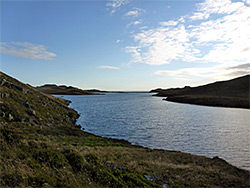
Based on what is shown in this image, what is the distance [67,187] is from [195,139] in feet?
99.6

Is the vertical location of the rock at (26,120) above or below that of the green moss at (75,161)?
below

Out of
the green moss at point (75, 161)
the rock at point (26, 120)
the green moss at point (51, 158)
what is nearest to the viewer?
the green moss at point (51, 158)

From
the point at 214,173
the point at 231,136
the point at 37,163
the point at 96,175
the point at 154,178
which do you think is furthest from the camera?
the point at 231,136

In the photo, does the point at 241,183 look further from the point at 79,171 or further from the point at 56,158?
the point at 56,158

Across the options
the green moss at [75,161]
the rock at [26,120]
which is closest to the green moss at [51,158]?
the green moss at [75,161]

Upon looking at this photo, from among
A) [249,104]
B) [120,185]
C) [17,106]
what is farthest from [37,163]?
[249,104]

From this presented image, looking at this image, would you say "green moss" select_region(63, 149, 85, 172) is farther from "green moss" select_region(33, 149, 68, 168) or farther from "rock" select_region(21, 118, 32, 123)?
"rock" select_region(21, 118, 32, 123)

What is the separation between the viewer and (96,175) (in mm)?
10203

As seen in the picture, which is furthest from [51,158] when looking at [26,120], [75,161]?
[26,120]

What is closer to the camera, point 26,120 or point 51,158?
point 51,158

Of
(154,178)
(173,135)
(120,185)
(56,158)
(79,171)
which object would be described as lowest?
(173,135)

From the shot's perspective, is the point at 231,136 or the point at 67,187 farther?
the point at 231,136

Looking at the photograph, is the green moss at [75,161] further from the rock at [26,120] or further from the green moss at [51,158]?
the rock at [26,120]

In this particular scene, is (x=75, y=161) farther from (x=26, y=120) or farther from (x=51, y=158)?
(x=26, y=120)
